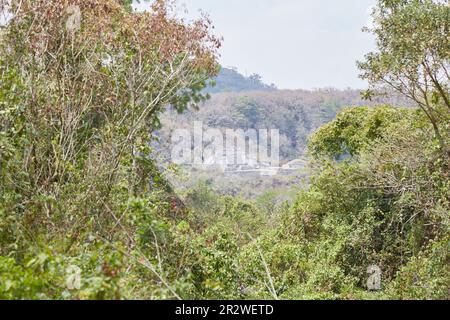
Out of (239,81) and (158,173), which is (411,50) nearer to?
(158,173)

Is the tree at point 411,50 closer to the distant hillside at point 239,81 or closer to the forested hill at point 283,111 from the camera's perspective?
the forested hill at point 283,111

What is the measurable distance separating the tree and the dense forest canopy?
0.02 metres

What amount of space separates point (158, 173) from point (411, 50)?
3514 mm

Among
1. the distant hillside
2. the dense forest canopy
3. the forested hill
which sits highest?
the distant hillside

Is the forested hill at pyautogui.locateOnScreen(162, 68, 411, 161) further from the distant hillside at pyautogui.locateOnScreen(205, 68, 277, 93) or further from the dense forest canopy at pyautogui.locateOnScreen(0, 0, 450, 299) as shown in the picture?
the dense forest canopy at pyautogui.locateOnScreen(0, 0, 450, 299)

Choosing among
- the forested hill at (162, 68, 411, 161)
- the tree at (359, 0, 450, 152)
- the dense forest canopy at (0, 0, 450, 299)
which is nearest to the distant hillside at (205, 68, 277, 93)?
the forested hill at (162, 68, 411, 161)

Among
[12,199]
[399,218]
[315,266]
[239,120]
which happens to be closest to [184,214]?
[315,266]

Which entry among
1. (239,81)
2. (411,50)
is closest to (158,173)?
(411,50)

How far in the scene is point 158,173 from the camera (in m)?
6.43

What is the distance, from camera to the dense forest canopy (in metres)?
3.67

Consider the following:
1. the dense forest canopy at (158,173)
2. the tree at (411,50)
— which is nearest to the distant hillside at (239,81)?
the dense forest canopy at (158,173)

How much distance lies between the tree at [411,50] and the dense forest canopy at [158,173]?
0.02 meters

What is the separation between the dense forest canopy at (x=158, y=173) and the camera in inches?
145

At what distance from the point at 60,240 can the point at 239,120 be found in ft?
165
